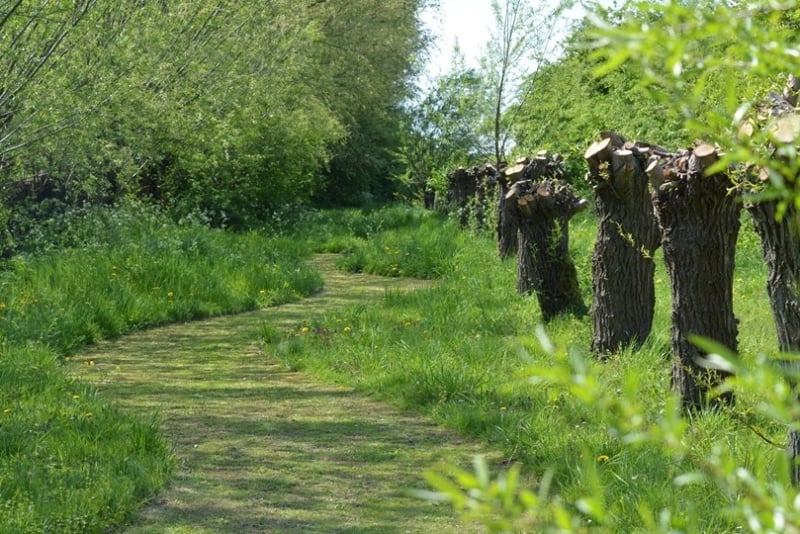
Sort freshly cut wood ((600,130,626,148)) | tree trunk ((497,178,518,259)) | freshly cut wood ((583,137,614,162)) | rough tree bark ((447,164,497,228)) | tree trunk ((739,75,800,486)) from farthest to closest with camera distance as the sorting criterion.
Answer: rough tree bark ((447,164,497,228)), tree trunk ((497,178,518,259)), freshly cut wood ((600,130,626,148)), freshly cut wood ((583,137,614,162)), tree trunk ((739,75,800,486))

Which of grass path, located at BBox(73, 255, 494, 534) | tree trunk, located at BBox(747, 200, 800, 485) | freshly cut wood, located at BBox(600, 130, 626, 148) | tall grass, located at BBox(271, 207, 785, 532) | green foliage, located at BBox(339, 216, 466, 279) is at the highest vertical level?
freshly cut wood, located at BBox(600, 130, 626, 148)

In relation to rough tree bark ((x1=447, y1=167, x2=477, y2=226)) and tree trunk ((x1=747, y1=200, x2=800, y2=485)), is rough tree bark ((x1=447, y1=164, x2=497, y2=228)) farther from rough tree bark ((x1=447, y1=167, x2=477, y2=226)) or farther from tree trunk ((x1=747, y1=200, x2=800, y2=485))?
tree trunk ((x1=747, y1=200, x2=800, y2=485))

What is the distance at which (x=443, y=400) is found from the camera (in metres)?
8.70

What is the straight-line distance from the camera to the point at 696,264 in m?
→ 7.68

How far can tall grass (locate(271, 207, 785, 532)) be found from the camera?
617cm

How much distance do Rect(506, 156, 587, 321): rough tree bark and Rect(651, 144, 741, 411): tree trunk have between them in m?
4.03

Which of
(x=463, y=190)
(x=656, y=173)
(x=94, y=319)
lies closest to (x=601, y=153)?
(x=656, y=173)

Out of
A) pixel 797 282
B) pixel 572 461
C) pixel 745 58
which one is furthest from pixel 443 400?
pixel 745 58

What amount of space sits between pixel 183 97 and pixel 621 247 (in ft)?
29.4

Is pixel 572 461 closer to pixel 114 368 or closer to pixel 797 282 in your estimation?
pixel 797 282

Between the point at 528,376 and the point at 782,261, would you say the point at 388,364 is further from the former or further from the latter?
the point at 782,261

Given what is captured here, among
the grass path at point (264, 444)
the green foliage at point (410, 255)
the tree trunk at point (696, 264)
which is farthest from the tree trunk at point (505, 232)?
the tree trunk at point (696, 264)

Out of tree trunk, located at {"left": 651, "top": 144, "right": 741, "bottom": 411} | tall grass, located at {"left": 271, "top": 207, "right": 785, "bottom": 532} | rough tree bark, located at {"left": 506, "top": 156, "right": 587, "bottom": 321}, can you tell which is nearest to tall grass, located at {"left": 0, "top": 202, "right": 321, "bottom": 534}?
tall grass, located at {"left": 271, "top": 207, "right": 785, "bottom": 532}

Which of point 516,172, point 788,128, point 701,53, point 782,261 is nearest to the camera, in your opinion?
point 701,53
